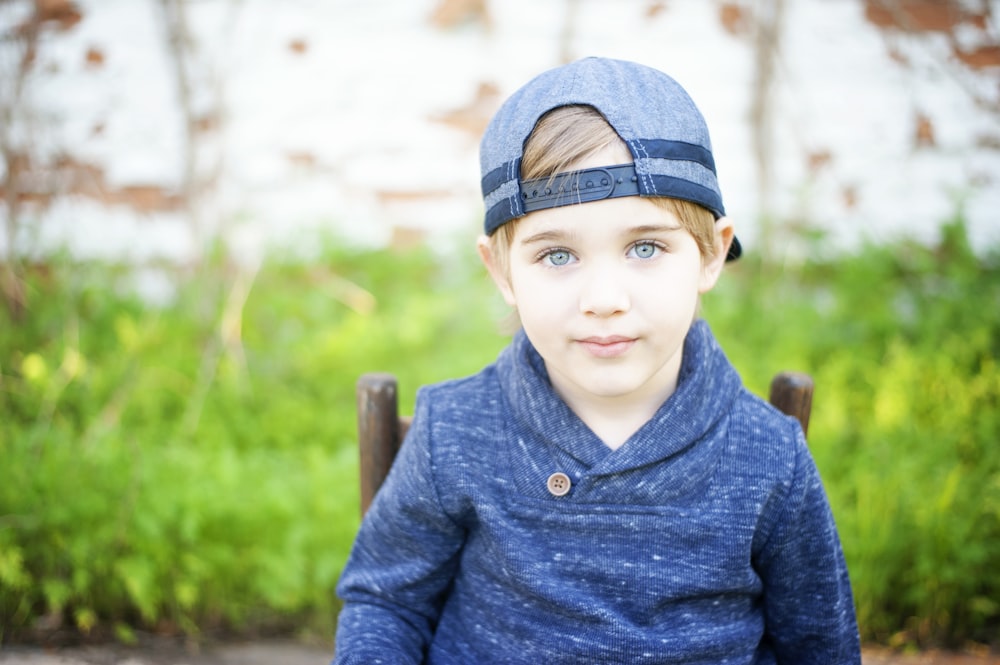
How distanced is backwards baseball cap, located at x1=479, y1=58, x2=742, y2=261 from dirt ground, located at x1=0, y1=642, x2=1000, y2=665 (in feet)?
4.99

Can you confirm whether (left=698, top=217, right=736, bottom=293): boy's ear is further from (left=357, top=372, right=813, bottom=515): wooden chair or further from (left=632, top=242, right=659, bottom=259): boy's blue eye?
(left=357, top=372, right=813, bottom=515): wooden chair

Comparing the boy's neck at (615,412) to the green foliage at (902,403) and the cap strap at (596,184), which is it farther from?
the green foliage at (902,403)

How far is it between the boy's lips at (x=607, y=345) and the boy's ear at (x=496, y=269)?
19cm

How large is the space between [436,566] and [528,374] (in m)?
0.37

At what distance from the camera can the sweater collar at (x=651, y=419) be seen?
1.35 m

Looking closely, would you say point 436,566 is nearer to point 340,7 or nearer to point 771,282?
point 771,282

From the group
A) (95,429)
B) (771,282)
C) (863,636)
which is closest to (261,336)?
(95,429)

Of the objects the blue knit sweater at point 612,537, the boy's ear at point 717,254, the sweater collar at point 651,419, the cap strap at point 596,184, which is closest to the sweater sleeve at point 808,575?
the blue knit sweater at point 612,537

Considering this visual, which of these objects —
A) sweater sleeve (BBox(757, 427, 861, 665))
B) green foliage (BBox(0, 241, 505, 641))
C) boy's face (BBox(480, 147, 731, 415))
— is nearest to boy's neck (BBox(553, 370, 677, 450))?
boy's face (BBox(480, 147, 731, 415))

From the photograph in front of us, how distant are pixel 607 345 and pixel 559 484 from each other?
0.27 meters

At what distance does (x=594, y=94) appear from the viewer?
1.23 metres

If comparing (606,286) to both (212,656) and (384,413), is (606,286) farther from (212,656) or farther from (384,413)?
(212,656)

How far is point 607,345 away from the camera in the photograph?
124 centimetres

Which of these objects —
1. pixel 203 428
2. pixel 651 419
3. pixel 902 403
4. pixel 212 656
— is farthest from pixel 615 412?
pixel 203 428
